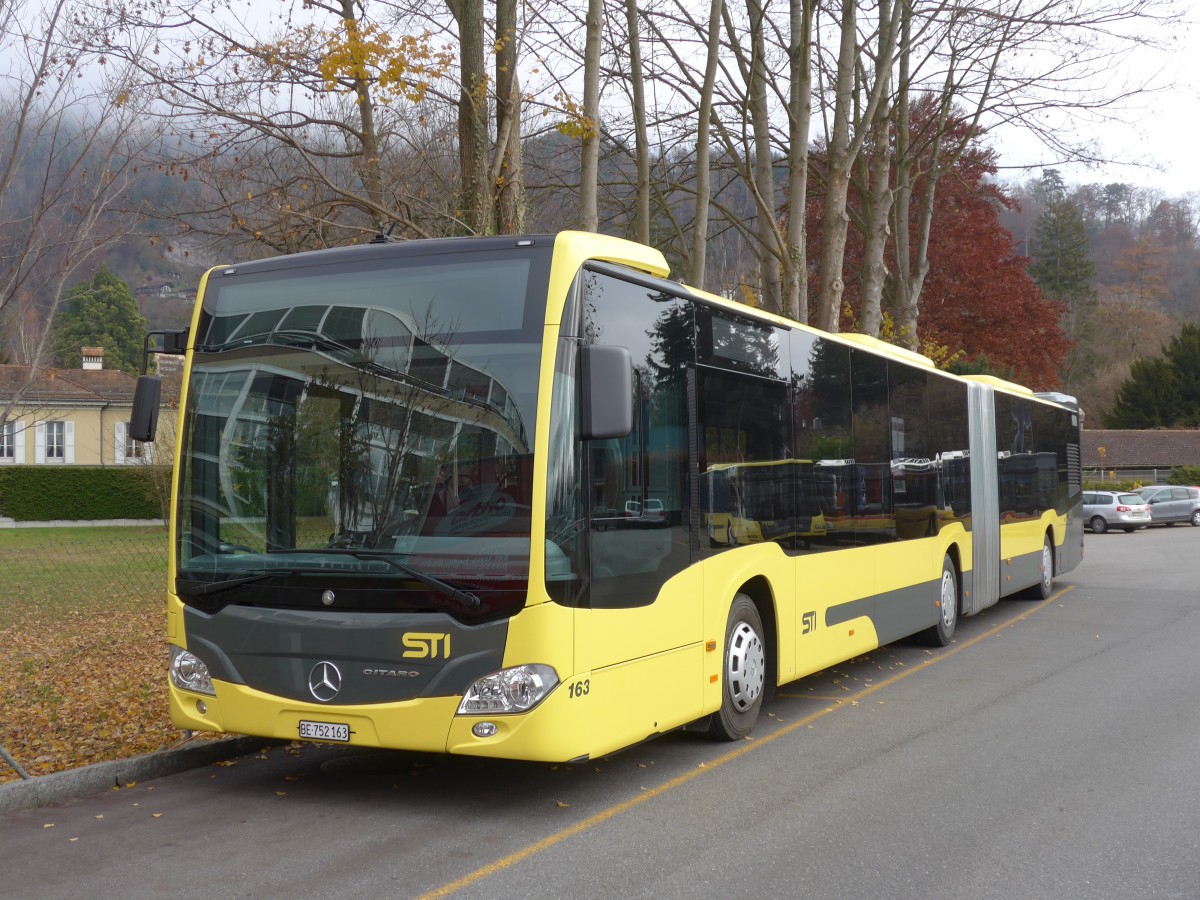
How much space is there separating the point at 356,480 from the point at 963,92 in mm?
19165

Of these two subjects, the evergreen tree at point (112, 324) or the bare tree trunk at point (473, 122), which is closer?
the bare tree trunk at point (473, 122)

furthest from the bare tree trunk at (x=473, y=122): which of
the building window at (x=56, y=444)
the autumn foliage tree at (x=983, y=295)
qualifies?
the building window at (x=56, y=444)

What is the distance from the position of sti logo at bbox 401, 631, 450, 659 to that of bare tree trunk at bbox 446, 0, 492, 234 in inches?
262

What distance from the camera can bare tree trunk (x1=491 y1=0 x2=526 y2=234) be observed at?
1248 cm

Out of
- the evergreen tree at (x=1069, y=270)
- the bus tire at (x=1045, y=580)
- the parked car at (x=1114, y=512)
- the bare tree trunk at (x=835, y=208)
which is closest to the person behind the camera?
the bus tire at (x=1045, y=580)

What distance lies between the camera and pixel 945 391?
45.6ft

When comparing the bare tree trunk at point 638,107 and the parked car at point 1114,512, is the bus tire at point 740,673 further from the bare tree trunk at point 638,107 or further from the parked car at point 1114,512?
the parked car at point 1114,512

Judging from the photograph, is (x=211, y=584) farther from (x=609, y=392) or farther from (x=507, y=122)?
(x=507, y=122)

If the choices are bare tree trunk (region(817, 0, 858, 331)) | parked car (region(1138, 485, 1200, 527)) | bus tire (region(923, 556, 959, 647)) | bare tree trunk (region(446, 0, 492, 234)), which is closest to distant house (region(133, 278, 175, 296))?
bare tree trunk (region(817, 0, 858, 331))

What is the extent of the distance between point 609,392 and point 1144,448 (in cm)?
6661

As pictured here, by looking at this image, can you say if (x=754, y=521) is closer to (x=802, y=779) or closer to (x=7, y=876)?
(x=802, y=779)

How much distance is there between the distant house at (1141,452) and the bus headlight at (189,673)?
62640 millimetres

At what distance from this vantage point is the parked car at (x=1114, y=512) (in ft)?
137

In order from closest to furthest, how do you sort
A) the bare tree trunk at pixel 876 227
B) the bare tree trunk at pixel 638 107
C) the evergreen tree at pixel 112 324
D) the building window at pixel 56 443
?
the bare tree trunk at pixel 638 107, the bare tree trunk at pixel 876 227, the building window at pixel 56 443, the evergreen tree at pixel 112 324
